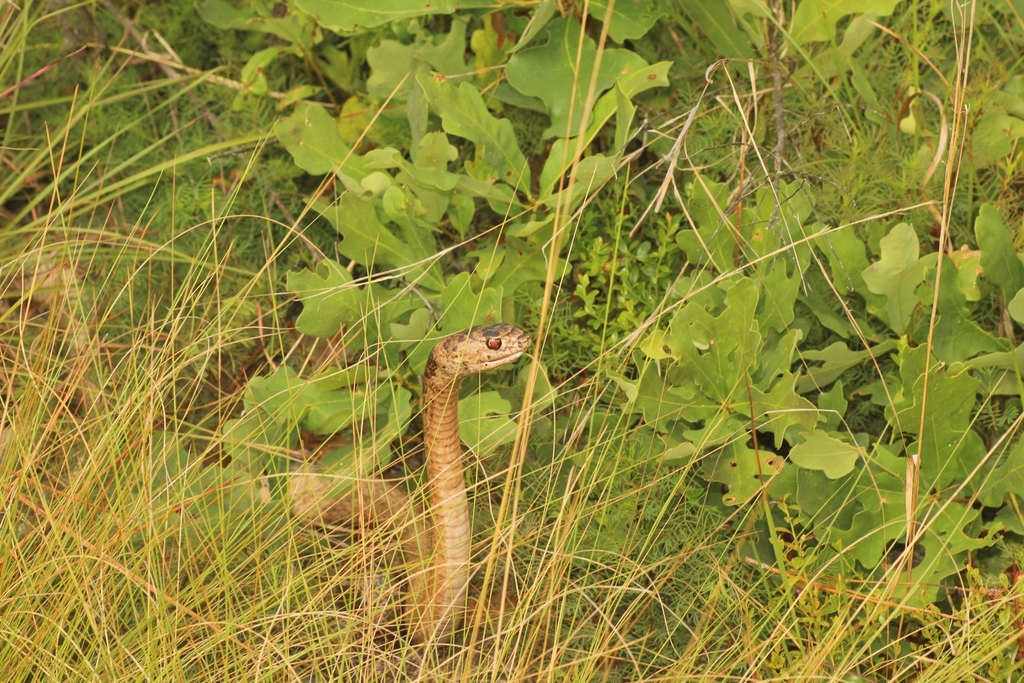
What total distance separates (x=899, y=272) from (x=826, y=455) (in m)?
0.48

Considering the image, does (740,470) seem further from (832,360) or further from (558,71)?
(558,71)

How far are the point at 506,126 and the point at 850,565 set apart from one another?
1.32 metres

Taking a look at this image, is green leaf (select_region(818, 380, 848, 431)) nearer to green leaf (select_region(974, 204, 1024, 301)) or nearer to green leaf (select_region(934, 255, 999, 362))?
green leaf (select_region(934, 255, 999, 362))

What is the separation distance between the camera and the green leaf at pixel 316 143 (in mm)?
2664

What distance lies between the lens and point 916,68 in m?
2.76

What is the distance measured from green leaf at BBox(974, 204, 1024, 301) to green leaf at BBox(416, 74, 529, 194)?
3.46 ft

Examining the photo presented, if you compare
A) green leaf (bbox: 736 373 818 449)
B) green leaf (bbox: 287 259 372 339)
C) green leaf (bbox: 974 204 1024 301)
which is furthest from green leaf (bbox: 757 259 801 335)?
green leaf (bbox: 287 259 372 339)

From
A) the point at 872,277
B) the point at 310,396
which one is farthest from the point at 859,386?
the point at 310,396

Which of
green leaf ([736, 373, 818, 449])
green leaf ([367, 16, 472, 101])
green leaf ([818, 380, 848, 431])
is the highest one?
green leaf ([367, 16, 472, 101])

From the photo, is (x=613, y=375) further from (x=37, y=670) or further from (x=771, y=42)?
(x=37, y=670)

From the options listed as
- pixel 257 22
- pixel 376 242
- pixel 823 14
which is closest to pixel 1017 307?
pixel 823 14

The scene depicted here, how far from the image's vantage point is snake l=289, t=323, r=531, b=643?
2180 millimetres

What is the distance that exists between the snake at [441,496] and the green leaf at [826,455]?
2.17ft

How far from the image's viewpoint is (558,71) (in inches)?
107
